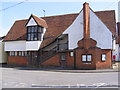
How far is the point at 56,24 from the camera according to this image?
87.3 ft

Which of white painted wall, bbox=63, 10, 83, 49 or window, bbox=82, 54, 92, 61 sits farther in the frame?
white painted wall, bbox=63, 10, 83, 49

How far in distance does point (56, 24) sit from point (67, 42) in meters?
5.14

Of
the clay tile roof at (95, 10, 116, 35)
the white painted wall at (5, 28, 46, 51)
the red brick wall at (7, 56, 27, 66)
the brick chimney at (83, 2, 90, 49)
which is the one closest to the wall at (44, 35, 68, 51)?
the white painted wall at (5, 28, 46, 51)

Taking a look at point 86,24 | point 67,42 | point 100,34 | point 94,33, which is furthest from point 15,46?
point 100,34

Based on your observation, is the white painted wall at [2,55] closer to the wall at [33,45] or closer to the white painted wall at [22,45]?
the white painted wall at [22,45]

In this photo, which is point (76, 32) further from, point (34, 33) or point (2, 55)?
point (2, 55)

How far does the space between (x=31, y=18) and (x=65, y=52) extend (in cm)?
846

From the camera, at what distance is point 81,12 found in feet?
73.0

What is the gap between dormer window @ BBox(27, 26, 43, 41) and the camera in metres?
24.4

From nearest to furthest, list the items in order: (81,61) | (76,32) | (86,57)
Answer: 1. (86,57)
2. (81,61)
3. (76,32)

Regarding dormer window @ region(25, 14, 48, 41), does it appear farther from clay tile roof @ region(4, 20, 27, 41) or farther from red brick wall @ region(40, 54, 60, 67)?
red brick wall @ region(40, 54, 60, 67)

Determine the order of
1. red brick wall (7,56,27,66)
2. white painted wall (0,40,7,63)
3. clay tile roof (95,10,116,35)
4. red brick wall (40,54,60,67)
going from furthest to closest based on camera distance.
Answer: white painted wall (0,40,7,63) < red brick wall (7,56,27,66) < red brick wall (40,54,60,67) < clay tile roof (95,10,116,35)

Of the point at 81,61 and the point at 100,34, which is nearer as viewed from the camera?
the point at 81,61

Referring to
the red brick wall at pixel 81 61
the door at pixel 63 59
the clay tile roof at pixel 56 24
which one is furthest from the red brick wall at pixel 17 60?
the red brick wall at pixel 81 61
